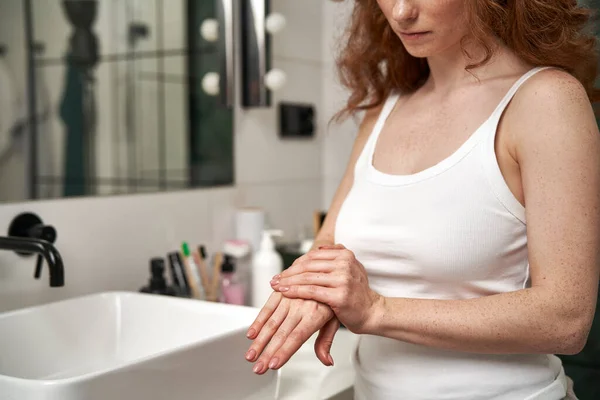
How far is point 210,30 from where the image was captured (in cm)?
190

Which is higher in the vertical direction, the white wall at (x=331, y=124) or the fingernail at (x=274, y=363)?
the white wall at (x=331, y=124)

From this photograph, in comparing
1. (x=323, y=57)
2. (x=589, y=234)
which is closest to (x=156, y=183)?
(x=323, y=57)

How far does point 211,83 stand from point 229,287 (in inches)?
21.0

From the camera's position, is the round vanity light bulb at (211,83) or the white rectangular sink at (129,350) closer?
the white rectangular sink at (129,350)

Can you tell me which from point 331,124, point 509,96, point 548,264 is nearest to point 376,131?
point 509,96

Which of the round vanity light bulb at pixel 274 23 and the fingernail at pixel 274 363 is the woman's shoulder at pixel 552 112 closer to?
the fingernail at pixel 274 363

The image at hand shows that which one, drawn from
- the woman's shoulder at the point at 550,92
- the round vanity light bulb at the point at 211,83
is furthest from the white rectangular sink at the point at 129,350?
the round vanity light bulb at the point at 211,83

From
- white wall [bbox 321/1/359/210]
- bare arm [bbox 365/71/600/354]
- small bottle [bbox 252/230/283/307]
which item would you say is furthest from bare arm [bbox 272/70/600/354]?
white wall [bbox 321/1/359/210]

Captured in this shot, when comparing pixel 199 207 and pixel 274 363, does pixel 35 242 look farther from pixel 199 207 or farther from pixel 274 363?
pixel 199 207

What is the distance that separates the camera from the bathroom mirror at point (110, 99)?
1.50 m

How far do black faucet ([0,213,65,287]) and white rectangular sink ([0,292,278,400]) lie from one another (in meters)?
0.13

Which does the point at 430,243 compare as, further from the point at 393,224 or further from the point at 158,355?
the point at 158,355

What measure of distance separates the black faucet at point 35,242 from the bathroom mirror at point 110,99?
6 centimetres

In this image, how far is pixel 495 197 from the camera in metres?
1.11
